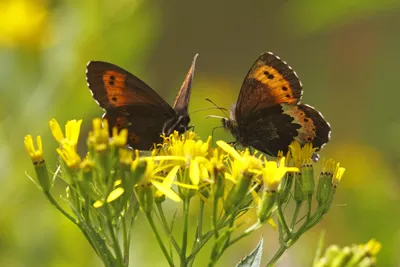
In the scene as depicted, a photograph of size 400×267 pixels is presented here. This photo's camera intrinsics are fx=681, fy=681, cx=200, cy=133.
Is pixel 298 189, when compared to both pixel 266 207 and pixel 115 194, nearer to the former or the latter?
pixel 266 207

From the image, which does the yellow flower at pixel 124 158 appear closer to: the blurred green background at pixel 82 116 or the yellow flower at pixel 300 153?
the yellow flower at pixel 300 153

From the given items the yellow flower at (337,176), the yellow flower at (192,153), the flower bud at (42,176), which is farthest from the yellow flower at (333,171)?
the flower bud at (42,176)

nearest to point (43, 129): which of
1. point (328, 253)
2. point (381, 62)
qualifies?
point (328, 253)

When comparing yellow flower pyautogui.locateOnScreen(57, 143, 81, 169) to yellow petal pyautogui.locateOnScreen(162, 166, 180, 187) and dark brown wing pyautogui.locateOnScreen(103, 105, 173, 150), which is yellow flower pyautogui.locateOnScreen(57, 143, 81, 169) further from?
dark brown wing pyautogui.locateOnScreen(103, 105, 173, 150)

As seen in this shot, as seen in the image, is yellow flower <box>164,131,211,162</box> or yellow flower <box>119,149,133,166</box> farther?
yellow flower <box>164,131,211,162</box>

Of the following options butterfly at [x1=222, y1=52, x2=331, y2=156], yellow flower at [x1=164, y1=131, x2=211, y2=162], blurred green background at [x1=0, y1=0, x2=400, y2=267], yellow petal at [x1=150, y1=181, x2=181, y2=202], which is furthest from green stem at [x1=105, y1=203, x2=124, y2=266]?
blurred green background at [x1=0, y1=0, x2=400, y2=267]

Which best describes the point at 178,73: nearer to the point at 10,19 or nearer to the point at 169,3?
the point at 169,3

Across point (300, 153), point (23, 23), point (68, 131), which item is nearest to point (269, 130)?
point (300, 153)
